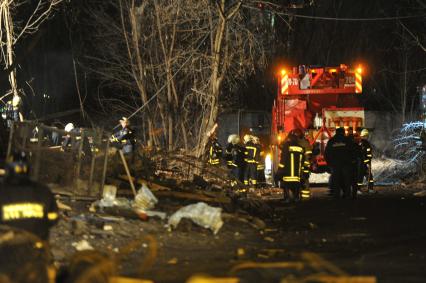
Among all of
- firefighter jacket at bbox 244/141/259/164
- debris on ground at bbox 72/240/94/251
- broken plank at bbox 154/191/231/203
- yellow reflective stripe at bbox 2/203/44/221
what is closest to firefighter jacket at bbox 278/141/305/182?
broken plank at bbox 154/191/231/203

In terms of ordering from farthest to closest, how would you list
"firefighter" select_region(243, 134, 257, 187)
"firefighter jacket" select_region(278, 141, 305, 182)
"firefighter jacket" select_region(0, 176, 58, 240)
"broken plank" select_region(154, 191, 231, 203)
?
"firefighter" select_region(243, 134, 257, 187) < "firefighter jacket" select_region(278, 141, 305, 182) < "broken plank" select_region(154, 191, 231, 203) < "firefighter jacket" select_region(0, 176, 58, 240)

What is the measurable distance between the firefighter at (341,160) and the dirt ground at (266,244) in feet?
6.58

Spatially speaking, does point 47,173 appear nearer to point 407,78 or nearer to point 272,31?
point 272,31

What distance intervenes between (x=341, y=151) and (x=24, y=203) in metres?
10.1

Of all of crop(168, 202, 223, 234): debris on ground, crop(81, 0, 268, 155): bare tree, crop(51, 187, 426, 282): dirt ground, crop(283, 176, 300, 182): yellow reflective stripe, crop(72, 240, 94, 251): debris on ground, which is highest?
crop(81, 0, 268, 155): bare tree

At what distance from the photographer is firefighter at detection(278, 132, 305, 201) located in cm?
1451

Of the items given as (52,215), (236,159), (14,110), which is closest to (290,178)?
(236,159)

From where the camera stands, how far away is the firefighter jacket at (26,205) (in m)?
5.94

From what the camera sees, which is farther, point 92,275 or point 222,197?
point 222,197

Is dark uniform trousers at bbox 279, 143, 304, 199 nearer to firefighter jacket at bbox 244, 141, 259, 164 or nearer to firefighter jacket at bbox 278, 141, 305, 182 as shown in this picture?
firefighter jacket at bbox 278, 141, 305, 182

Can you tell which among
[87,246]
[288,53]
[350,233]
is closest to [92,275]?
[87,246]

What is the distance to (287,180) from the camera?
1461 centimetres

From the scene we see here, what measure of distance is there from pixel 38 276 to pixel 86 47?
26569 millimetres

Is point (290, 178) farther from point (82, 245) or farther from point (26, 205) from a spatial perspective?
point (26, 205)
